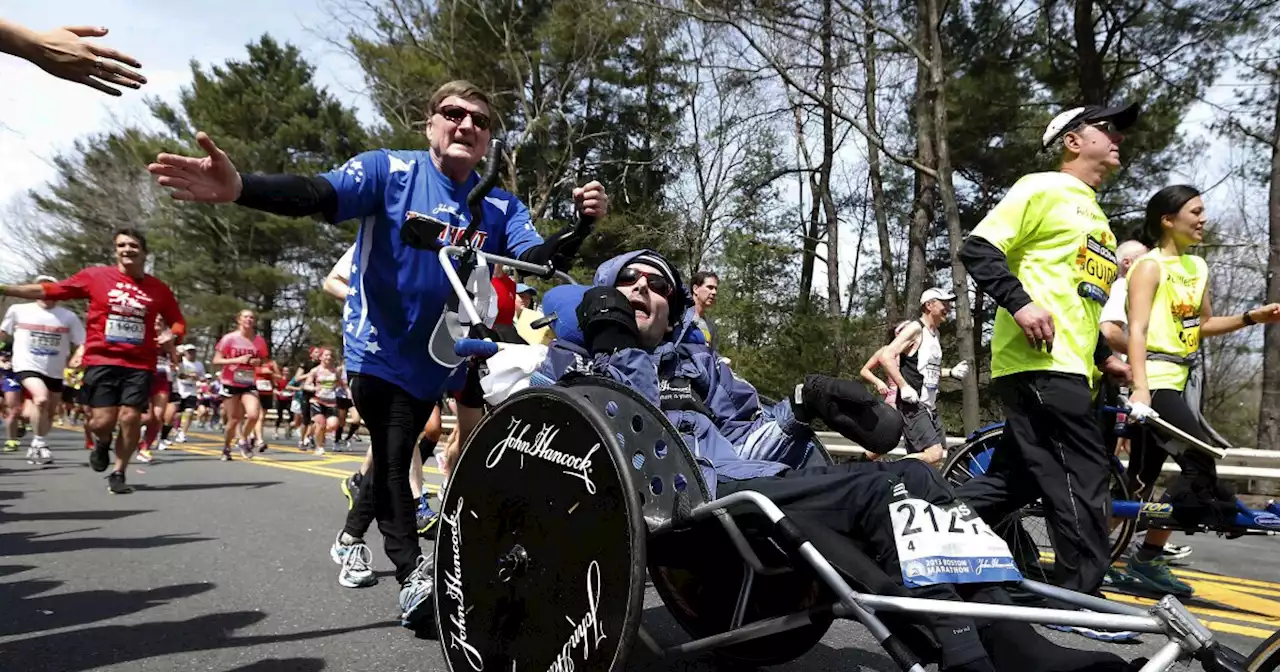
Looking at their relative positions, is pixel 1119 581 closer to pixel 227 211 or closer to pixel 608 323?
pixel 608 323

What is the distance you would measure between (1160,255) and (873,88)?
13.5 m

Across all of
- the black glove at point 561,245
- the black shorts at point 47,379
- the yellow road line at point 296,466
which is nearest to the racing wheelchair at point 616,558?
the black glove at point 561,245

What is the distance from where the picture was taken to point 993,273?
2916 mm

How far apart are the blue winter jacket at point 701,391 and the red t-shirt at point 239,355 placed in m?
9.32

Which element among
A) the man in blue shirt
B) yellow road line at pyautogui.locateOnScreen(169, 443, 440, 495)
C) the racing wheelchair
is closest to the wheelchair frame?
the racing wheelchair

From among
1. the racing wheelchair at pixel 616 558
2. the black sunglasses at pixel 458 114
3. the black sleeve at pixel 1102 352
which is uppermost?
the black sunglasses at pixel 458 114

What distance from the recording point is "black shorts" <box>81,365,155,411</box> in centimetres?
623

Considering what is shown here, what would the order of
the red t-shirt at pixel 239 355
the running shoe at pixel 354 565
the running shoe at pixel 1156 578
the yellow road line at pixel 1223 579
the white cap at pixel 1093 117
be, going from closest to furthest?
the white cap at pixel 1093 117 → the running shoe at pixel 354 565 → the running shoe at pixel 1156 578 → the yellow road line at pixel 1223 579 → the red t-shirt at pixel 239 355

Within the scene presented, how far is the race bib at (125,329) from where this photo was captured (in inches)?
245

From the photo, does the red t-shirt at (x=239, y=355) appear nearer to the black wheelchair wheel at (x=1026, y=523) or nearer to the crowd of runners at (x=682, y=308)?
the crowd of runners at (x=682, y=308)

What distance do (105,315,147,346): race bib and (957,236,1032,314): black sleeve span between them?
6056mm

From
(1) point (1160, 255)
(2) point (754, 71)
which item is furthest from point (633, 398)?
(2) point (754, 71)

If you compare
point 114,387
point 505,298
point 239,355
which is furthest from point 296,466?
point 505,298

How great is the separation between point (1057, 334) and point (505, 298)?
10.4 feet
